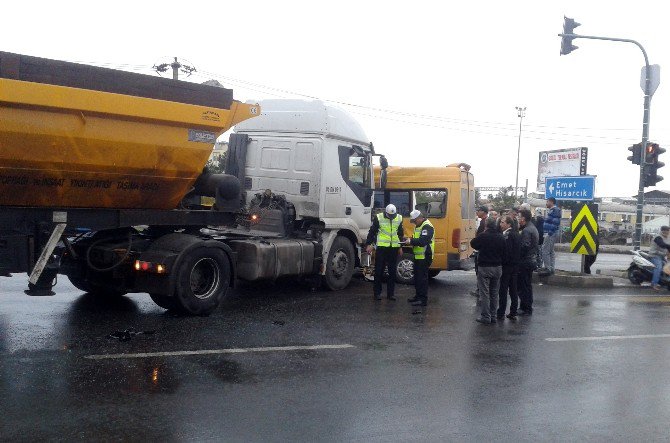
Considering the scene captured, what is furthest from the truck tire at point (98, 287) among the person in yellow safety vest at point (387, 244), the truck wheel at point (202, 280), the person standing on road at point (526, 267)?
the person standing on road at point (526, 267)

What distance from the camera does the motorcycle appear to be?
52.9 ft

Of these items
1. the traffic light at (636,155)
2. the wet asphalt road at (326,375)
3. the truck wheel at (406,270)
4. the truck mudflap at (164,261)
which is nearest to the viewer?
the wet asphalt road at (326,375)

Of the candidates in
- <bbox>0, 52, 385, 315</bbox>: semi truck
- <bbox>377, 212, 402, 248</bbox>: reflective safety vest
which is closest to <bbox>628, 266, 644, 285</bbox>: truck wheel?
<bbox>377, 212, 402, 248</bbox>: reflective safety vest

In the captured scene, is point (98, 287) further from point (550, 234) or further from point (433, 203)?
point (550, 234)

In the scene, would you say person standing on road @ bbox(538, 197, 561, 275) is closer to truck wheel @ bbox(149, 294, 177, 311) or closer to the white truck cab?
the white truck cab

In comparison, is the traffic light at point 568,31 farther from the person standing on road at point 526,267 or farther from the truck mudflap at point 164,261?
the truck mudflap at point 164,261

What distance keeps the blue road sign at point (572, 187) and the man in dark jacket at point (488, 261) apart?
8.94m

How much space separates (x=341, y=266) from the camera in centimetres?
1305

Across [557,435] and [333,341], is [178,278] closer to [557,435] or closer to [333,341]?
[333,341]

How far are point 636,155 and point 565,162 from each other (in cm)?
464

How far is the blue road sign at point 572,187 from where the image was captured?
18188 millimetres

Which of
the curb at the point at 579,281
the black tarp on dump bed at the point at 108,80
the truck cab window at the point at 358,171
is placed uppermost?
the black tarp on dump bed at the point at 108,80

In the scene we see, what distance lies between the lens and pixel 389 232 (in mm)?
11961

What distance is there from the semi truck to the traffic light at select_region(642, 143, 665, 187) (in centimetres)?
911
